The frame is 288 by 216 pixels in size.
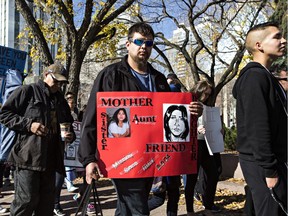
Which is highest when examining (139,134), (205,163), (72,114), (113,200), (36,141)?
(72,114)

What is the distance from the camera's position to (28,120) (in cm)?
395

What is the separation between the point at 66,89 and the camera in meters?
12.2

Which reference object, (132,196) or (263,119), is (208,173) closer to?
(132,196)

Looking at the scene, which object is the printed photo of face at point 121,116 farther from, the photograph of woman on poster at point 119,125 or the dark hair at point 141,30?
the dark hair at point 141,30

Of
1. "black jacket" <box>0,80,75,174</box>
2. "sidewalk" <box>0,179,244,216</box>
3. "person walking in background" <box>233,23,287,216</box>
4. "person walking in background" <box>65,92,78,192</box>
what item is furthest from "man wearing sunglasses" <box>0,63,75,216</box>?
"person walking in background" <box>65,92,78,192</box>

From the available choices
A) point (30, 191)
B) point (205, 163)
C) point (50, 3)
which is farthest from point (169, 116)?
point (50, 3)

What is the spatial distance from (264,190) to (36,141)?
241cm

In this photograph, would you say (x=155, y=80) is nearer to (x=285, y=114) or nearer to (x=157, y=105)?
(x=157, y=105)

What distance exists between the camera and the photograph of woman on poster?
3.02 metres

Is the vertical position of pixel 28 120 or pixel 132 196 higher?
pixel 28 120

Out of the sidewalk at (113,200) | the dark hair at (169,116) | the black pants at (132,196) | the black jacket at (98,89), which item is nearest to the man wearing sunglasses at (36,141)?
the black jacket at (98,89)

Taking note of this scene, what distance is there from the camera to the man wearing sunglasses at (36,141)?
396 cm

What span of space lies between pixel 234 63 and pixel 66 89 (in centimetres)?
830

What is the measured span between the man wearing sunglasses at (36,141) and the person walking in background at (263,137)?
2.15m
